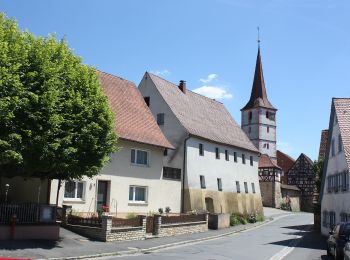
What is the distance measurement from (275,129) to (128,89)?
219 feet

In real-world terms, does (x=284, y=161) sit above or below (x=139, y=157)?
above

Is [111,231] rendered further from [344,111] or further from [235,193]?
[235,193]

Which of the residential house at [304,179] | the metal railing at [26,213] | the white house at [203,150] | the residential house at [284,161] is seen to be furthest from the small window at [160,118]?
A: the residential house at [284,161]

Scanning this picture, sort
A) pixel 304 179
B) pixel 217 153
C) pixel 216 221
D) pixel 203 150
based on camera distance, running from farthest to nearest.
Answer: pixel 304 179, pixel 217 153, pixel 203 150, pixel 216 221

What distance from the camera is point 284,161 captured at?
106500mm

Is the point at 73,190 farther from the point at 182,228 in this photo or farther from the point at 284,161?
the point at 284,161

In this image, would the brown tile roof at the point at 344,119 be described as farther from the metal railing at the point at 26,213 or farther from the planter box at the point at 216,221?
the metal railing at the point at 26,213

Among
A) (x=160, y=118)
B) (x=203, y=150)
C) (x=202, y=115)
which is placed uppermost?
(x=202, y=115)

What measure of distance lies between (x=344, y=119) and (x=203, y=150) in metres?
13.3

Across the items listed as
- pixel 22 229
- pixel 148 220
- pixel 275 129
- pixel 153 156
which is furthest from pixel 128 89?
pixel 275 129

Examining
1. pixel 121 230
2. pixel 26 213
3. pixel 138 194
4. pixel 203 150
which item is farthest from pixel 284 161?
pixel 26 213

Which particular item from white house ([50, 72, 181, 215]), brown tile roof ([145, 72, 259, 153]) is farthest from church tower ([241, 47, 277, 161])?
white house ([50, 72, 181, 215])

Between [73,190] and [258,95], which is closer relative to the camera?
[73,190]

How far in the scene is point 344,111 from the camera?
31.8 m
